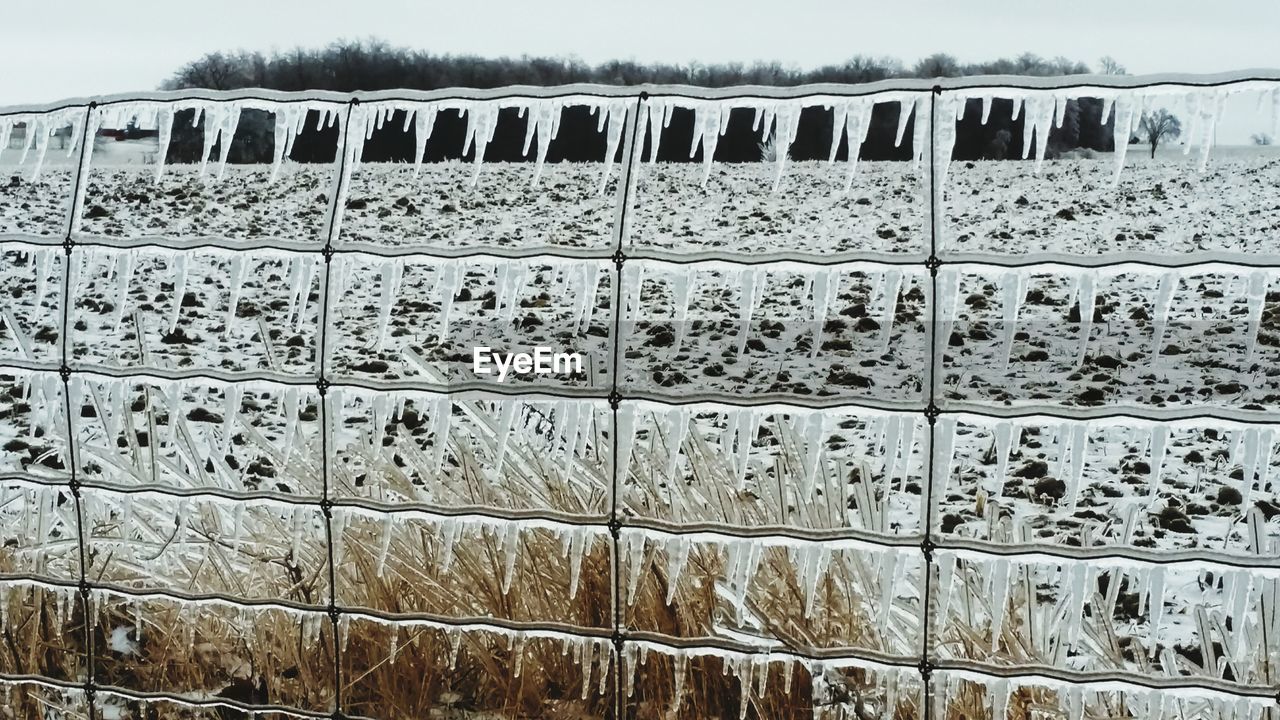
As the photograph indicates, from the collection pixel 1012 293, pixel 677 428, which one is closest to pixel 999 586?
pixel 1012 293

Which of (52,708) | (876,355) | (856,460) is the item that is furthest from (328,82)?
(52,708)

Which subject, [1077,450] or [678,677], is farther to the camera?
[678,677]

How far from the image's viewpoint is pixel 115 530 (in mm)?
2738

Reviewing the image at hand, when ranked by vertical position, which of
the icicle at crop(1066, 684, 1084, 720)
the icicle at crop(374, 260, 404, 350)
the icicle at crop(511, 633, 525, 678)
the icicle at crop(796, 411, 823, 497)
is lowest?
the icicle at crop(511, 633, 525, 678)

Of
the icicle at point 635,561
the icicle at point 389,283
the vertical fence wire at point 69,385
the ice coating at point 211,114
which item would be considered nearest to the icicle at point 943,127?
A: the icicle at point 635,561

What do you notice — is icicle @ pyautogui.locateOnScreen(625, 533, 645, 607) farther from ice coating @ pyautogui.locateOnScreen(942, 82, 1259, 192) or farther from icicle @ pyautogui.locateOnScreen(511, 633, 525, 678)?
ice coating @ pyautogui.locateOnScreen(942, 82, 1259, 192)

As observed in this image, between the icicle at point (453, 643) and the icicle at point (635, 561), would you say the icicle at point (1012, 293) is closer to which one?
the icicle at point (635, 561)

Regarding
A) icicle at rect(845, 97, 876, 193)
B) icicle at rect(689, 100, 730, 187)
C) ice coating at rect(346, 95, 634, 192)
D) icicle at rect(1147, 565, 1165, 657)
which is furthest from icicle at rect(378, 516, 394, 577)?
icicle at rect(1147, 565, 1165, 657)

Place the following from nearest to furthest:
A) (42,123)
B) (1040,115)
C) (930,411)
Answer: (930,411)
(1040,115)
(42,123)

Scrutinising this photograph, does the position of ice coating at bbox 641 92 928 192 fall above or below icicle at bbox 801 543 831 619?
above

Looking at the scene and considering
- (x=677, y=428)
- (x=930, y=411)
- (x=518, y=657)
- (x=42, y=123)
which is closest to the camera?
(x=930, y=411)

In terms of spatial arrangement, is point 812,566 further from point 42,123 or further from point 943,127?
point 42,123

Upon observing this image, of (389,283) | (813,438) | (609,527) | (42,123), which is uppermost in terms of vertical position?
(42,123)

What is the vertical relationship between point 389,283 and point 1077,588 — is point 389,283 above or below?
above
